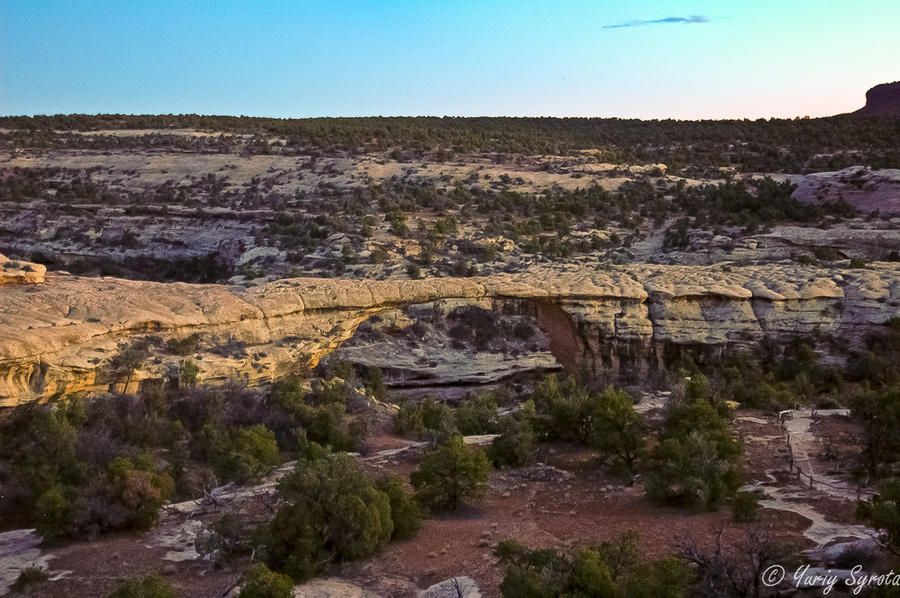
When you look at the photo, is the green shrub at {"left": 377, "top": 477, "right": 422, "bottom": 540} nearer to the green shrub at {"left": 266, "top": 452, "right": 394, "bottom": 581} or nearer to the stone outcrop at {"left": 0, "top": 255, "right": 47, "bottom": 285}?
the green shrub at {"left": 266, "top": 452, "right": 394, "bottom": 581}

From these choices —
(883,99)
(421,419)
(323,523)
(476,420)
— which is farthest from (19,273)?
(883,99)

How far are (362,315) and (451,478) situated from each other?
23.4 feet

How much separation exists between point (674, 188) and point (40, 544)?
26141 millimetres

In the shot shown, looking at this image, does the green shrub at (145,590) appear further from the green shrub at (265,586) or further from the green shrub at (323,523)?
the green shrub at (323,523)

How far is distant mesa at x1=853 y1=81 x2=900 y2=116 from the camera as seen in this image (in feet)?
226

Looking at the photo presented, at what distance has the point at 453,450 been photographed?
11.0 m

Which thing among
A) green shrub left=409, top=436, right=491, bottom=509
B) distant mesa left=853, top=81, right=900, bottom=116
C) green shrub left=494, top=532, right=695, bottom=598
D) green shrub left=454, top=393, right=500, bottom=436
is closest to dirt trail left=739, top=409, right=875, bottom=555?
green shrub left=494, top=532, right=695, bottom=598

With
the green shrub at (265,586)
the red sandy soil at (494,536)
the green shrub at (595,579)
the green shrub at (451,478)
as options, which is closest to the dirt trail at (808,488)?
the red sandy soil at (494,536)

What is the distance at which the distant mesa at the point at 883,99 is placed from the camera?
68.8 meters

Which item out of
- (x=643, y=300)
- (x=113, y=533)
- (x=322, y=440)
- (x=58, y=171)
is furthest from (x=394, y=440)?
(x=58, y=171)

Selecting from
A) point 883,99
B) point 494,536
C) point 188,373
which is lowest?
point 494,536

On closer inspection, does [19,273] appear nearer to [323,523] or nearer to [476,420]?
[476,420]

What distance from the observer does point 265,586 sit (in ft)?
24.6

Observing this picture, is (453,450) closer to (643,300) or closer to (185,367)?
(185,367)
